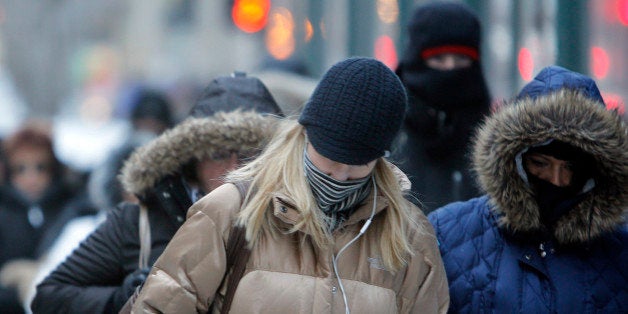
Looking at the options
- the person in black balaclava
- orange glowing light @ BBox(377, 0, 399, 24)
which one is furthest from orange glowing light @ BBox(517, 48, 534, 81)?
the person in black balaclava

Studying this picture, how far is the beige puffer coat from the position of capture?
3.29 m

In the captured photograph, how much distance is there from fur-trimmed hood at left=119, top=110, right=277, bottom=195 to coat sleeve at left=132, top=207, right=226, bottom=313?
0.93 metres

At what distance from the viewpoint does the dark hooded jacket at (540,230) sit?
387cm

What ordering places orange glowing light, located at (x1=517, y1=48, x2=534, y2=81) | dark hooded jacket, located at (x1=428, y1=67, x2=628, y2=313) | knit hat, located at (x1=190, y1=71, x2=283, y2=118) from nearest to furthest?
dark hooded jacket, located at (x1=428, y1=67, x2=628, y2=313), knit hat, located at (x1=190, y1=71, x2=283, y2=118), orange glowing light, located at (x1=517, y1=48, x2=534, y2=81)

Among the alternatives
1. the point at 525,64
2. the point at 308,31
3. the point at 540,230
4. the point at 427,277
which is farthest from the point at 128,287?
the point at 308,31

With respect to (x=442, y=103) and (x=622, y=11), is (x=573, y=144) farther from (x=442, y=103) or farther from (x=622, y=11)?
(x=622, y=11)

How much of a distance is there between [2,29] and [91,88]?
19.2ft

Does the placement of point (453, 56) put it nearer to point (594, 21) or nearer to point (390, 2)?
point (594, 21)

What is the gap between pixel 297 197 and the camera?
11.0 feet

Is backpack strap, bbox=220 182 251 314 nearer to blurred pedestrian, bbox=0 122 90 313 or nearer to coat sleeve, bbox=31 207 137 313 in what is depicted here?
coat sleeve, bbox=31 207 137 313

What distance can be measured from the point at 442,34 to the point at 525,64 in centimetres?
560

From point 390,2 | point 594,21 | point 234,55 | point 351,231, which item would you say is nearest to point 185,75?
point 234,55

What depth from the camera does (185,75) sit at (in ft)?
82.9

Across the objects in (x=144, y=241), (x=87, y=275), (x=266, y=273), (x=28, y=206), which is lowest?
(x=28, y=206)
